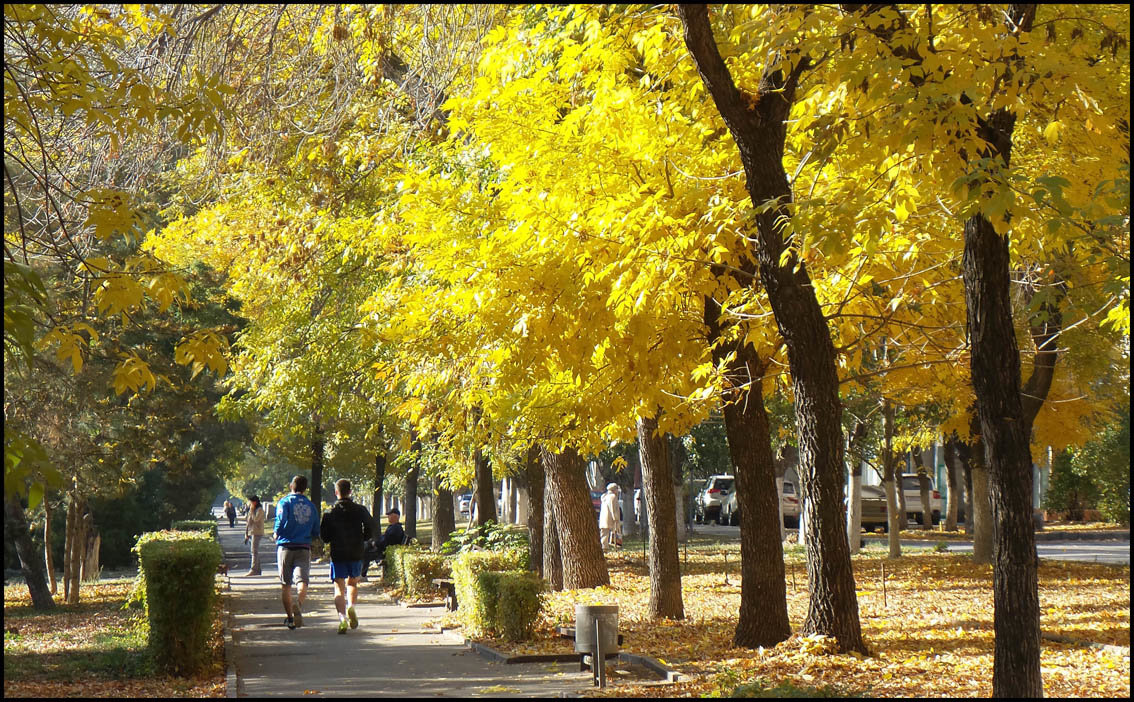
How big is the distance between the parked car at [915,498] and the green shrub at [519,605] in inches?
1263

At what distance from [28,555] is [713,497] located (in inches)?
1366

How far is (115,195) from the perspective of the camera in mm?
6879

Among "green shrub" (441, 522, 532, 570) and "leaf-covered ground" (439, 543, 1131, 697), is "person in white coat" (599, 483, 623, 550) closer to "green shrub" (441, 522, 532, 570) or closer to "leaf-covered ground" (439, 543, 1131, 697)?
"leaf-covered ground" (439, 543, 1131, 697)

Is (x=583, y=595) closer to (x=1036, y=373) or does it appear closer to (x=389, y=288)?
(x=389, y=288)

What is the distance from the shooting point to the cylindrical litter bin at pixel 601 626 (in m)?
9.43

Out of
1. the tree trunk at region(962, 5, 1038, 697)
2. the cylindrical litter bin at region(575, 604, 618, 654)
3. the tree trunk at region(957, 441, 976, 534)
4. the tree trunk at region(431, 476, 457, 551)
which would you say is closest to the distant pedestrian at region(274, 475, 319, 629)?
the cylindrical litter bin at region(575, 604, 618, 654)

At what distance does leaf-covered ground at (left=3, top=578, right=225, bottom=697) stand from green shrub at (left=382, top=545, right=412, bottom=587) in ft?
15.4

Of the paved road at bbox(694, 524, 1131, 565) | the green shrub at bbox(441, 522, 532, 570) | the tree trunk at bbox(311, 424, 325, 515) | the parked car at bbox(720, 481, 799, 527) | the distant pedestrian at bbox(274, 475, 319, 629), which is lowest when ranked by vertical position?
the paved road at bbox(694, 524, 1131, 565)

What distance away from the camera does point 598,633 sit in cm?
938

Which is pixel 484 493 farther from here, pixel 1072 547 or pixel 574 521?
pixel 1072 547

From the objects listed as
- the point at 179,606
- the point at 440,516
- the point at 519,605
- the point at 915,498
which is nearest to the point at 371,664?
the point at 519,605

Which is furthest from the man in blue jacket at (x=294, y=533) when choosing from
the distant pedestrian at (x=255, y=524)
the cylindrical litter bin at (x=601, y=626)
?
the distant pedestrian at (x=255, y=524)

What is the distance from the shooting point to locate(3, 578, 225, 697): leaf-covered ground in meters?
9.34

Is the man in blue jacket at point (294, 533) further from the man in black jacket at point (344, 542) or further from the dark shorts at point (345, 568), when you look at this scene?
the dark shorts at point (345, 568)
